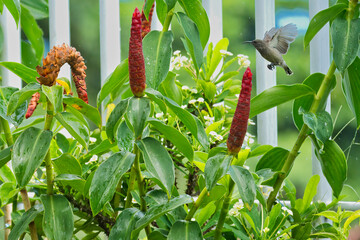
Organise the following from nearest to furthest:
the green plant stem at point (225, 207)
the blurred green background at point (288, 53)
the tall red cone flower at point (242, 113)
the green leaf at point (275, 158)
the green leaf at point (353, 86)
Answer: the tall red cone flower at point (242, 113) → the green plant stem at point (225, 207) → the green leaf at point (353, 86) → the green leaf at point (275, 158) → the blurred green background at point (288, 53)

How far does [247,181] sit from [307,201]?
515 millimetres

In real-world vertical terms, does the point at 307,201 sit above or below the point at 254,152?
below

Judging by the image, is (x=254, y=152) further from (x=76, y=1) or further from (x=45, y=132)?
(x=76, y=1)

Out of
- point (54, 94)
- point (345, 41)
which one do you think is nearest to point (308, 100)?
point (345, 41)

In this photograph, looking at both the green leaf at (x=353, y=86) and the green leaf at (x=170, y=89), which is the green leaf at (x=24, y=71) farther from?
the green leaf at (x=353, y=86)

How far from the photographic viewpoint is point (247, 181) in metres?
0.69

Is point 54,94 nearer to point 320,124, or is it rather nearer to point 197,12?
point 197,12

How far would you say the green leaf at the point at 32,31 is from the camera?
147 centimetres

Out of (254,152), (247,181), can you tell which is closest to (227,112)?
(254,152)

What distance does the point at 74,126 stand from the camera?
0.78 meters

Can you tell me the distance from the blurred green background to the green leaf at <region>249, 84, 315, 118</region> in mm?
233

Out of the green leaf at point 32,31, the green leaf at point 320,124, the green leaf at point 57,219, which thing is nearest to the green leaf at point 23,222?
the green leaf at point 57,219

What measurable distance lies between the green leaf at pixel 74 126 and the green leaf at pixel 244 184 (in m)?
0.24

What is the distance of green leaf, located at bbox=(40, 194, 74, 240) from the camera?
2.57ft
